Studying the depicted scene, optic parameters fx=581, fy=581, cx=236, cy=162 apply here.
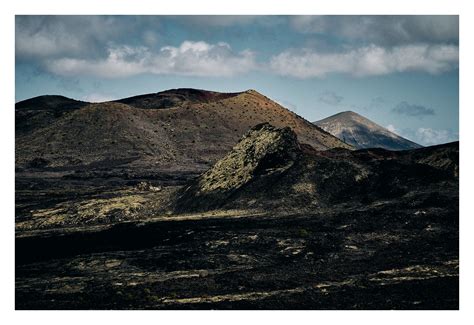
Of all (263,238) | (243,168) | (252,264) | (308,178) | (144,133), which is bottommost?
(252,264)

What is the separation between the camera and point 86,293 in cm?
2211

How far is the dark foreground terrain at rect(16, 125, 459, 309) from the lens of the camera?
70.8 feet

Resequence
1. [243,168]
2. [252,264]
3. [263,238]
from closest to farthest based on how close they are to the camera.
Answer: [252,264] < [263,238] < [243,168]

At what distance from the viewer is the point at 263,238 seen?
3067cm

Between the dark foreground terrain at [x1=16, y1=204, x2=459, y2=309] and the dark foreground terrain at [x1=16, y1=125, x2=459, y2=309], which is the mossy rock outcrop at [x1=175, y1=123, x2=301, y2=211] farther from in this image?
the dark foreground terrain at [x1=16, y1=204, x2=459, y2=309]

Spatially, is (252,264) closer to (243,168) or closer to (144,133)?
(243,168)

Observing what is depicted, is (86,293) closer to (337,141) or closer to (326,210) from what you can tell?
(326,210)

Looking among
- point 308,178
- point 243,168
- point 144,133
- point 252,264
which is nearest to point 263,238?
point 252,264

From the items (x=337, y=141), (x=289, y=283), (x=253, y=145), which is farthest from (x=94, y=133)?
(x=289, y=283)

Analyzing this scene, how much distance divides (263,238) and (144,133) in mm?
81162

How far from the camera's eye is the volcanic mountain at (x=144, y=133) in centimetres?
9544

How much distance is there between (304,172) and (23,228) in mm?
20315

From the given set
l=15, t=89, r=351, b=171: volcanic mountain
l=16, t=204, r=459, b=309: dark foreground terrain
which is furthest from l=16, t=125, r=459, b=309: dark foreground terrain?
l=15, t=89, r=351, b=171: volcanic mountain

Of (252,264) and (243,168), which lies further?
(243,168)
